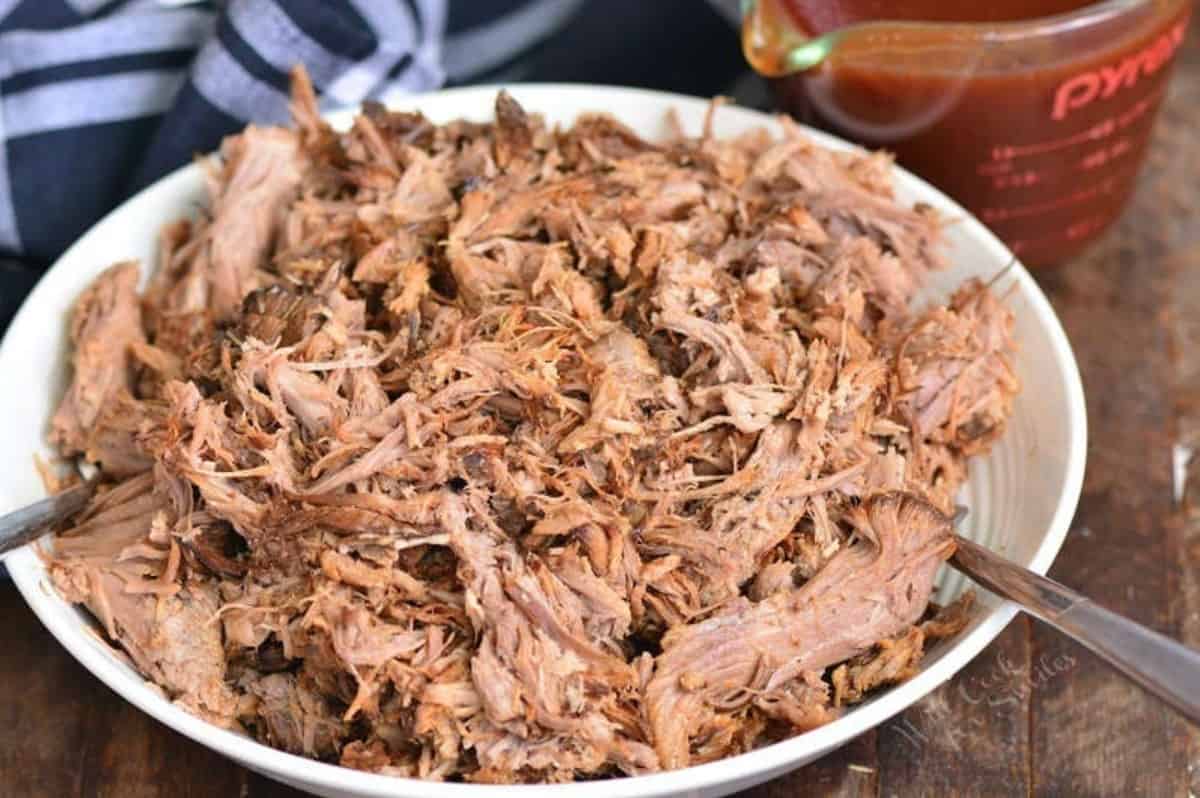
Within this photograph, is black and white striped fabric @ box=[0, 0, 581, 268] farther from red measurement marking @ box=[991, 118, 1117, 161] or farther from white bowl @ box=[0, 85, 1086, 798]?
red measurement marking @ box=[991, 118, 1117, 161]

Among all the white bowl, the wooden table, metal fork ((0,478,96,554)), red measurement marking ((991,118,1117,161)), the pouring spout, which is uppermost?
the pouring spout

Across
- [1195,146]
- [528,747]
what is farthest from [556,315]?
[1195,146]

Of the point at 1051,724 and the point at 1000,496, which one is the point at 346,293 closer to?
the point at 1000,496

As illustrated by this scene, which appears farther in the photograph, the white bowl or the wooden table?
the wooden table

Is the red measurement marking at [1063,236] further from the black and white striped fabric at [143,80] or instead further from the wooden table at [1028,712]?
the black and white striped fabric at [143,80]

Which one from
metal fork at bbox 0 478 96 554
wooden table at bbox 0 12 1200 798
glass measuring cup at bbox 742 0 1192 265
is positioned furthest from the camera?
glass measuring cup at bbox 742 0 1192 265

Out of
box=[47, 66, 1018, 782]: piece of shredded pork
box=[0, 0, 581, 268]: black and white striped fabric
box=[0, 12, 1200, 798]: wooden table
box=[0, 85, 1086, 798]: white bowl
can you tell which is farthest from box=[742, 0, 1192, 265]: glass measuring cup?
box=[0, 0, 581, 268]: black and white striped fabric

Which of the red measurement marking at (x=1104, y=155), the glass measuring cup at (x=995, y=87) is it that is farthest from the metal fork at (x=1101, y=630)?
the red measurement marking at (x=1104, y=155)
